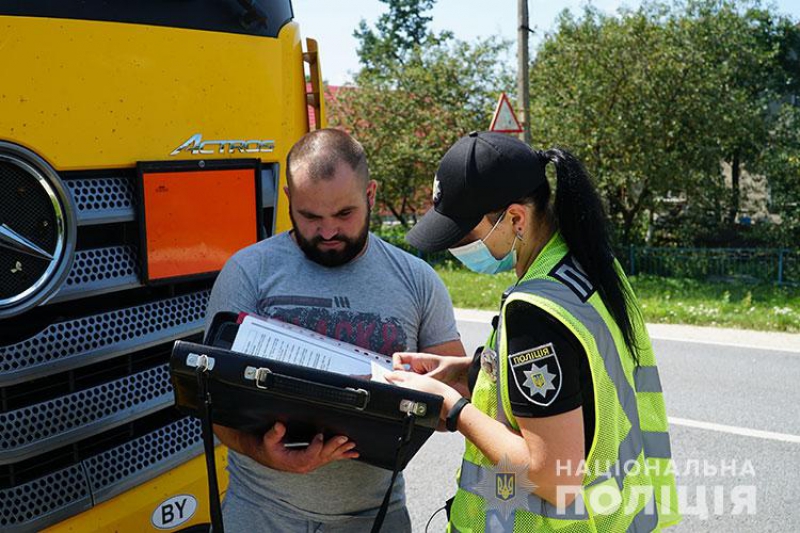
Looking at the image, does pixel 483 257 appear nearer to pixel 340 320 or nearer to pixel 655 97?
pixel 340 320

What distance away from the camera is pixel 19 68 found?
86.0 inches

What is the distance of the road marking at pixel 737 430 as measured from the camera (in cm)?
561

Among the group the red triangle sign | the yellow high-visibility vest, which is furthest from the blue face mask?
the red triangle sign

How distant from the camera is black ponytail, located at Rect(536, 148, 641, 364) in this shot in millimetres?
1949

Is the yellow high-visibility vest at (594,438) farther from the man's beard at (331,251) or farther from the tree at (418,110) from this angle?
the tree at (418,110)

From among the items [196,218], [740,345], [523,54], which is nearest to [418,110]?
[523,54]

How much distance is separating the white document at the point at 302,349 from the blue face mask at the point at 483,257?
369 mm

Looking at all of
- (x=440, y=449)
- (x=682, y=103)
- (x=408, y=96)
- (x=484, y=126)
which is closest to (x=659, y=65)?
(x=682, y=103)

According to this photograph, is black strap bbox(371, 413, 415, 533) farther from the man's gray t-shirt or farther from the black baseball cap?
the black baseball cap

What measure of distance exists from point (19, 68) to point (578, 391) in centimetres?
168

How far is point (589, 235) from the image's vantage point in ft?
6.53

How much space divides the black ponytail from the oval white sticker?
161cm

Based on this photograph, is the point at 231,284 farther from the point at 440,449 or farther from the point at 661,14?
the point at 661,14

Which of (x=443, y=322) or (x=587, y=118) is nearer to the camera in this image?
(x=443, y=322)
